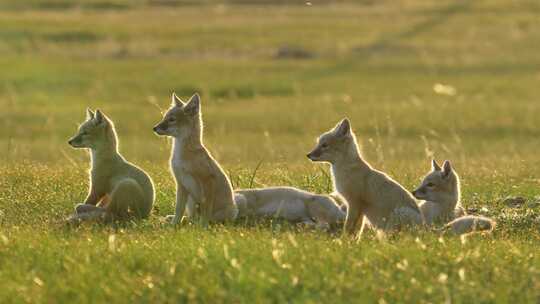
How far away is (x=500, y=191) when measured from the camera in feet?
48.0

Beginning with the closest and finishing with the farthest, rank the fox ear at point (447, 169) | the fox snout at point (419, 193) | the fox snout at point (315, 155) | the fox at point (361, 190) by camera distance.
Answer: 1. the fox at point (361, 190)
2. the fox snout at point (315, 155)
3. the fox snout at point (419, 193)
4. the fox ear at point (447, 169)

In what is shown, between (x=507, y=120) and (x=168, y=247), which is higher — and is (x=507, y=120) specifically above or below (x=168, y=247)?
below

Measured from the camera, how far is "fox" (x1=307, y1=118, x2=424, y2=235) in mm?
11703

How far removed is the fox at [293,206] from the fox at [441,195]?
2.97 ft

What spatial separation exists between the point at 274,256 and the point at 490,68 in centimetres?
3642

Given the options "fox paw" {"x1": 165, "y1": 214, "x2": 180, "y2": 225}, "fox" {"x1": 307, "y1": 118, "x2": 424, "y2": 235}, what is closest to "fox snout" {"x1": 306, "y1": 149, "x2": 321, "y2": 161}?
"fox" {"x1": 307, "y1": 118, "x2": 424, "y2": 235}

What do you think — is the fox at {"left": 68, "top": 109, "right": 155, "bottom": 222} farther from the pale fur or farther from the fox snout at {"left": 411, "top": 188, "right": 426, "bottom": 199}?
the pale fur

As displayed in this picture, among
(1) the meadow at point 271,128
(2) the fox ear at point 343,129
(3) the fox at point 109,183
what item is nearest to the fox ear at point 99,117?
(3) the fox at point 109,183

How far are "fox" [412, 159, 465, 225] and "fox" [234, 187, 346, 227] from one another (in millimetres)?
905

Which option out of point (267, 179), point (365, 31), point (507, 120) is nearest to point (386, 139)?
point (507, 120)

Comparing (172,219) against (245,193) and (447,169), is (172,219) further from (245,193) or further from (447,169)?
(447,169)

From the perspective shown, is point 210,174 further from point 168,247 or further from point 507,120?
point 507,120

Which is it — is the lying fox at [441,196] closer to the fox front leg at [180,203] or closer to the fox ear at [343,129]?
the fox ear at [343,129]

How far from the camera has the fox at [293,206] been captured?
41.2 feet
